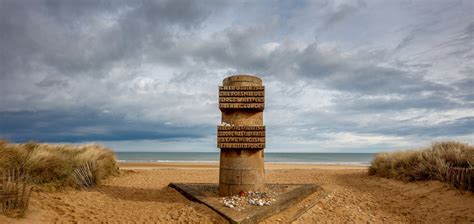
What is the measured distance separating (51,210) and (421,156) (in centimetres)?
1185

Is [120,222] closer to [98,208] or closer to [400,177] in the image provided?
[98,208]

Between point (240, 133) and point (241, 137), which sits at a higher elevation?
point (240, 133)

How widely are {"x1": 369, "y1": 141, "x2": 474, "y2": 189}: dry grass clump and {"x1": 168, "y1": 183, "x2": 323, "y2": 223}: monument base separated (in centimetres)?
387

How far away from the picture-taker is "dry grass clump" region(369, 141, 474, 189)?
9594mm

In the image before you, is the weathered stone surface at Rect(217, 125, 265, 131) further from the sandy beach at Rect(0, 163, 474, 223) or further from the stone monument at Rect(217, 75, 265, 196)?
the sandy beach at Rect(0, 163, 474, 223)

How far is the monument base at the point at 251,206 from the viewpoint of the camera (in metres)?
6.02

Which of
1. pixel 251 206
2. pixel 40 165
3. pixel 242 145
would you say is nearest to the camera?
pixel 251 206

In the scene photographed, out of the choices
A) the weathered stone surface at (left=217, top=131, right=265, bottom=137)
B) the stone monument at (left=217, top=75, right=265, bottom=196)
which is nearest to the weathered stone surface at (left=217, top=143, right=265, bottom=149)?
the stone monument at (left=217, top=75, right=265, bottom=196)

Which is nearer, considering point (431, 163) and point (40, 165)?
point (40, 165)

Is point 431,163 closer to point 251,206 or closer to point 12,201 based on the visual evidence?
point 251,206

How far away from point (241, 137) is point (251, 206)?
1.73 metres

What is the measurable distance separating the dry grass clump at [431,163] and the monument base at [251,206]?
12.7ft

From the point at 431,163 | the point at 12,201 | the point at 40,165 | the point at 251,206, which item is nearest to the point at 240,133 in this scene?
the point at 251,206

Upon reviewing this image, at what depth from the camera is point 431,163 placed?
10.5 m
